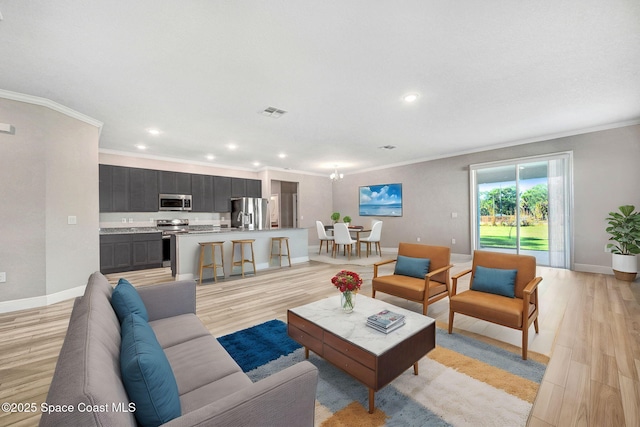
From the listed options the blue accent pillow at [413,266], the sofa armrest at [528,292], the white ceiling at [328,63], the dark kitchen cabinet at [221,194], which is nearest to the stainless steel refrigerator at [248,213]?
the dark kitchen cabinet at [221,194]

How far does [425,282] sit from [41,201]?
500 centimetres

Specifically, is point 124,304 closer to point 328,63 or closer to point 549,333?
point 328,63

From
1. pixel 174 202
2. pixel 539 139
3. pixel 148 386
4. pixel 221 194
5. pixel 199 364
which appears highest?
pixel 539 139

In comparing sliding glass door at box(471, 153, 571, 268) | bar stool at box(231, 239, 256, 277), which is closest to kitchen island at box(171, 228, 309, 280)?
bar stool at box(231, 239, 256, 277)

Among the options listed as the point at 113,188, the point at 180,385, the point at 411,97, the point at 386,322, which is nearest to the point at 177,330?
the point at 180,385

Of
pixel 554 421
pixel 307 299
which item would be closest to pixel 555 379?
pixel 554 421

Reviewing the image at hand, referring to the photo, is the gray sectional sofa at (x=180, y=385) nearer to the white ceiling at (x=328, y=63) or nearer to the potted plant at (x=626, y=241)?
the white ceiling at (x=328, y=63)

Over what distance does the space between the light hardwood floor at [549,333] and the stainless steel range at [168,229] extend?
1.32 meters

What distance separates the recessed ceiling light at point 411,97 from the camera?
333 cm

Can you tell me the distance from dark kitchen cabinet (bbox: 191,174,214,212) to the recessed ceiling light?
5702 mm

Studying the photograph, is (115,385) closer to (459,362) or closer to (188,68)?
(459,362)

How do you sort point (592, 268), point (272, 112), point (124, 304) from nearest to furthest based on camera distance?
point (124, 304)
point (272, 112)
point (592, 268)

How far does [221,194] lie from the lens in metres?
7.45

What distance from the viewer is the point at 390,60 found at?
8.43ft
